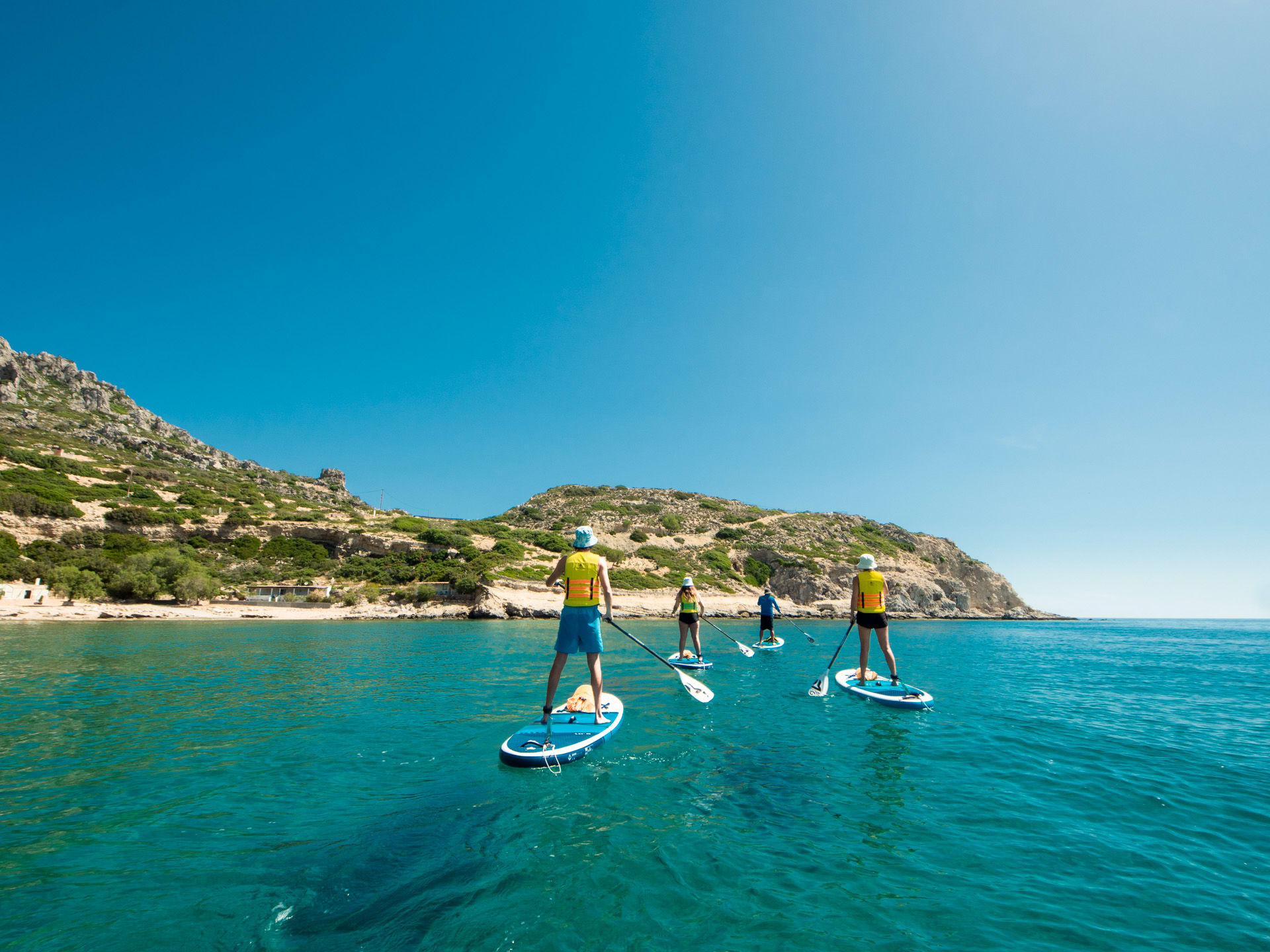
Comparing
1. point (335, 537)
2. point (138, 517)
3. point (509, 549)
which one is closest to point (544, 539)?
point (509, 549)

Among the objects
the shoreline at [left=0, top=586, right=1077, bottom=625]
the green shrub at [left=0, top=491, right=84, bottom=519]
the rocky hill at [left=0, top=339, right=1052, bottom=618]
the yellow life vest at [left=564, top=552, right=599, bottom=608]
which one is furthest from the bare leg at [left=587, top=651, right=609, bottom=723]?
the green shrub at [left=0, top=491, right=84, bottom=519]

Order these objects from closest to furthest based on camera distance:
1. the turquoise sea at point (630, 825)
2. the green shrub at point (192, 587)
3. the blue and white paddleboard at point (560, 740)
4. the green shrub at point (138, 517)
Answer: the turquoise sea at point (630, 825) → the blue and white paddleboard at point (560, 740) → the green shrub at point (192, 587) → the green shrub at point (138, 517)

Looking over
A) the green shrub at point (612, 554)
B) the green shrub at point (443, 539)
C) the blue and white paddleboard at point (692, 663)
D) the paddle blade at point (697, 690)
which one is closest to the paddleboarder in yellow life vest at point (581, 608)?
the paddle blade at point (697, 690)

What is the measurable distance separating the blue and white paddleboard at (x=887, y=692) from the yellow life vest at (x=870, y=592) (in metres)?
1.98

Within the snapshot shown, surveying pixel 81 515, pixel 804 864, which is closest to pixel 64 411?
pixel 81 515

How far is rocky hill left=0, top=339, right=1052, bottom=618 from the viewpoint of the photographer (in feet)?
151

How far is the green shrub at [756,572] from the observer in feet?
256

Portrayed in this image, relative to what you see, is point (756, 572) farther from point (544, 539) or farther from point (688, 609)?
point (688, 609)

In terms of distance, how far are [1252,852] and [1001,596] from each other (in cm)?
12569

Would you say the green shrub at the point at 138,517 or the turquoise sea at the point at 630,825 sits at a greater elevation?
the green shrub at the point at 138,517

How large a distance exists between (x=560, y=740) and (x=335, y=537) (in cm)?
6267

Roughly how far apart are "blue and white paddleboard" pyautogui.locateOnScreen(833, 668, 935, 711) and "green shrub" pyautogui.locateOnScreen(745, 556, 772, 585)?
64387mm

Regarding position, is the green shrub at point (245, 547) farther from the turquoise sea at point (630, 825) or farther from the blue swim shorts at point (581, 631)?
the blue swim shorts at point (581, 631)

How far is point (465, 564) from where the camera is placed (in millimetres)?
56938
